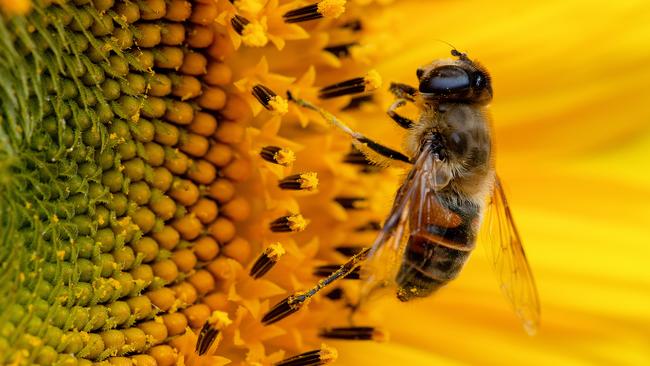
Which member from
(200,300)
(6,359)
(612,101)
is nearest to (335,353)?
(200,300)

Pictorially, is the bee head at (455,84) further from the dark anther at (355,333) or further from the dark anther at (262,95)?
the dark anther at (355,333)

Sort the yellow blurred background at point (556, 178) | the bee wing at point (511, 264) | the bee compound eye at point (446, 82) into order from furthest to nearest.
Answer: the yellow blurred background at point (556, 178)
the bee wing at point (511, 264)
the bee compound eye at point (446, 82)

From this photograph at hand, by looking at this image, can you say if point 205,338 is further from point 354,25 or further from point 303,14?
point 354,25

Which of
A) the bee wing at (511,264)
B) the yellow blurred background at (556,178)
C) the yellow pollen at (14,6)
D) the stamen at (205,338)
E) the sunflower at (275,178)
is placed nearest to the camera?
the yellow pollen at (14,6)

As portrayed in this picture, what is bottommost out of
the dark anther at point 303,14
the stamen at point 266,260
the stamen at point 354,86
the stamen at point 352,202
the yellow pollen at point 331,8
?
the stamen at point 266,260

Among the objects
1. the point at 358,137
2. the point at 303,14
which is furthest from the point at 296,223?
the point at 303,14

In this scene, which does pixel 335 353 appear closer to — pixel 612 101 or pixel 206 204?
pixel 206 204

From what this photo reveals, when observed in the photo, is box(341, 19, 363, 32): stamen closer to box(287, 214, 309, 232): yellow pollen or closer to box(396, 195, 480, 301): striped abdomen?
box(287, 214, 309, 232): yellow pollen

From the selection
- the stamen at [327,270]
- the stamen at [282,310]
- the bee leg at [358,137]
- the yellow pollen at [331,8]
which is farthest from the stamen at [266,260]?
the yellow pollen at [331,8]
